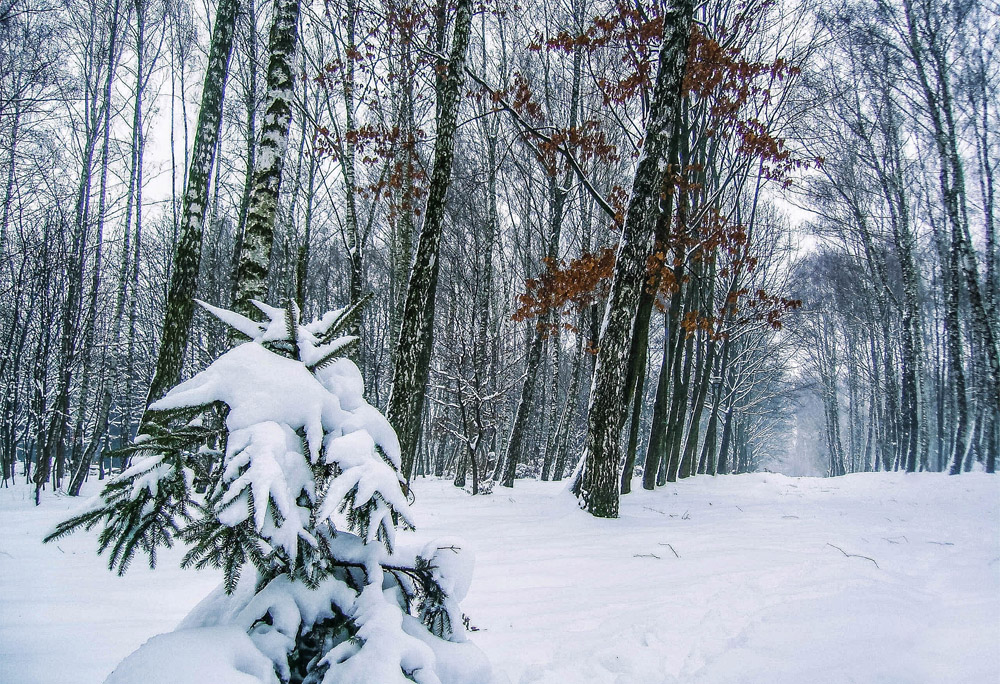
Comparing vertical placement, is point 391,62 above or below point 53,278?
above

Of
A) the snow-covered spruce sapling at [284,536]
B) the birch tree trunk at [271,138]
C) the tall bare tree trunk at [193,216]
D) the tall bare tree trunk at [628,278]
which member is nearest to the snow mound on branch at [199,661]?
the snow-covered spruce sapling at [284,536]

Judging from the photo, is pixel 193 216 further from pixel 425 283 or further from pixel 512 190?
pixel 512 190

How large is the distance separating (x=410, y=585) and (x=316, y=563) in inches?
15.2

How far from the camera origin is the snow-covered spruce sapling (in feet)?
3.90

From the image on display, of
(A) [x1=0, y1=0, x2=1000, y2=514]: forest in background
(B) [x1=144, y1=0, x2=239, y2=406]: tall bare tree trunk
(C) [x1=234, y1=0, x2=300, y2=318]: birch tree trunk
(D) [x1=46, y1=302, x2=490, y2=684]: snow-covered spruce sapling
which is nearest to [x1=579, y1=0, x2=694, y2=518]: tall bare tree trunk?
(A) [x1=0, y1=0, x2=1000, y2=514]: forest in background

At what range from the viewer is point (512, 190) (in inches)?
608

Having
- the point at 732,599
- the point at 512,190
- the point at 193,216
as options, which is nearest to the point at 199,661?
the point at 732,599

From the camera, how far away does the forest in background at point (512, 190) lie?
6.44m

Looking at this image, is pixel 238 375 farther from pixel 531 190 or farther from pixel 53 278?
pixel 531 190

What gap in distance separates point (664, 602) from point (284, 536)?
2.65 m

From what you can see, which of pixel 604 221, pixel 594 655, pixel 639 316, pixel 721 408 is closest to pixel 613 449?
pixel 639 316

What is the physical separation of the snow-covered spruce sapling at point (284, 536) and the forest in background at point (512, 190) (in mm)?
3123

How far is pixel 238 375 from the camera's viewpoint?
55.8 inches

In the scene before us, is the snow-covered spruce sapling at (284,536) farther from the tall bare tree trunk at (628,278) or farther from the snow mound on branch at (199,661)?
the tall bare tree trunk at (628,278)
